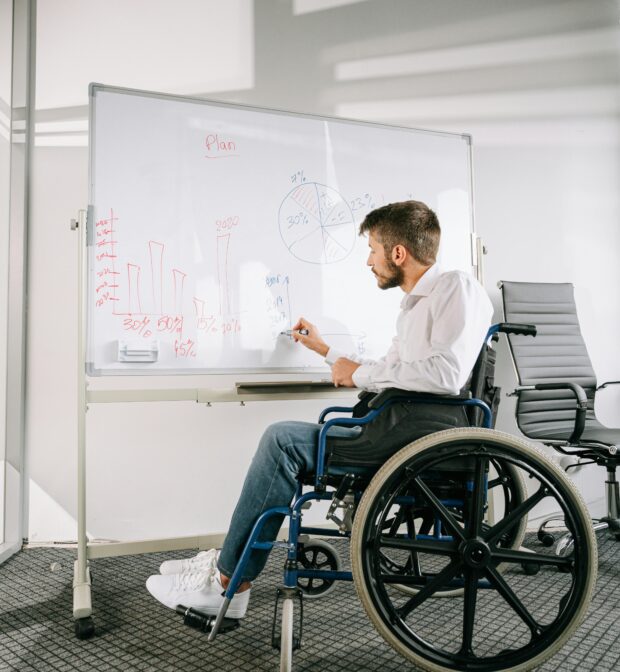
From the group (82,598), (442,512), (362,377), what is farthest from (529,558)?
(82,598)

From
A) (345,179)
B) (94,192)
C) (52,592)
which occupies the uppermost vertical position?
(345,179)

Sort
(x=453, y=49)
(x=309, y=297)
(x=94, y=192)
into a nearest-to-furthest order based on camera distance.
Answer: (x=94, y=192) < (x=309, y=297) < (x=453, y=49)

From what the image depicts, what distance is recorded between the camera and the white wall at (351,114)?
7.78ft

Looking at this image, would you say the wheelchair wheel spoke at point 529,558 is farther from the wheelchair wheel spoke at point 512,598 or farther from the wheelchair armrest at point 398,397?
the wheelchair armrest at point 398,397

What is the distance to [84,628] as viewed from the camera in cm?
153

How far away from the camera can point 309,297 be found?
209 centimetres

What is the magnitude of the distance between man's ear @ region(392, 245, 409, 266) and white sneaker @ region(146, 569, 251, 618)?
0.90m

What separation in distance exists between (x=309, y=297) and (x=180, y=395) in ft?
1.77

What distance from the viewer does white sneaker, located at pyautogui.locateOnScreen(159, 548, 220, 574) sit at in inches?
59.9

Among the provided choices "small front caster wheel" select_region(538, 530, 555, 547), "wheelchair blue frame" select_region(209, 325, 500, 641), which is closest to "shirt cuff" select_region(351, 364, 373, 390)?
"wheelchair blue frame" select_region(209, 325, 500, 641)

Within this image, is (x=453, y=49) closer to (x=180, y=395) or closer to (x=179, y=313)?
(x=179, y=313)

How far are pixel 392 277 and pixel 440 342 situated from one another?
0.33 metres

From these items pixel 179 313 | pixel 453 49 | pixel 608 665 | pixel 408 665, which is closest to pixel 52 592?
pixel 179 313

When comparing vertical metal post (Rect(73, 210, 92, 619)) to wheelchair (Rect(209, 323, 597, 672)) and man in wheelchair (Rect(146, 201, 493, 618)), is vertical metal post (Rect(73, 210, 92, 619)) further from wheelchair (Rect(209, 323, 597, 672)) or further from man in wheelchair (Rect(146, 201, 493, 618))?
wheelchair (Rect(209, 323, 597, 672))
